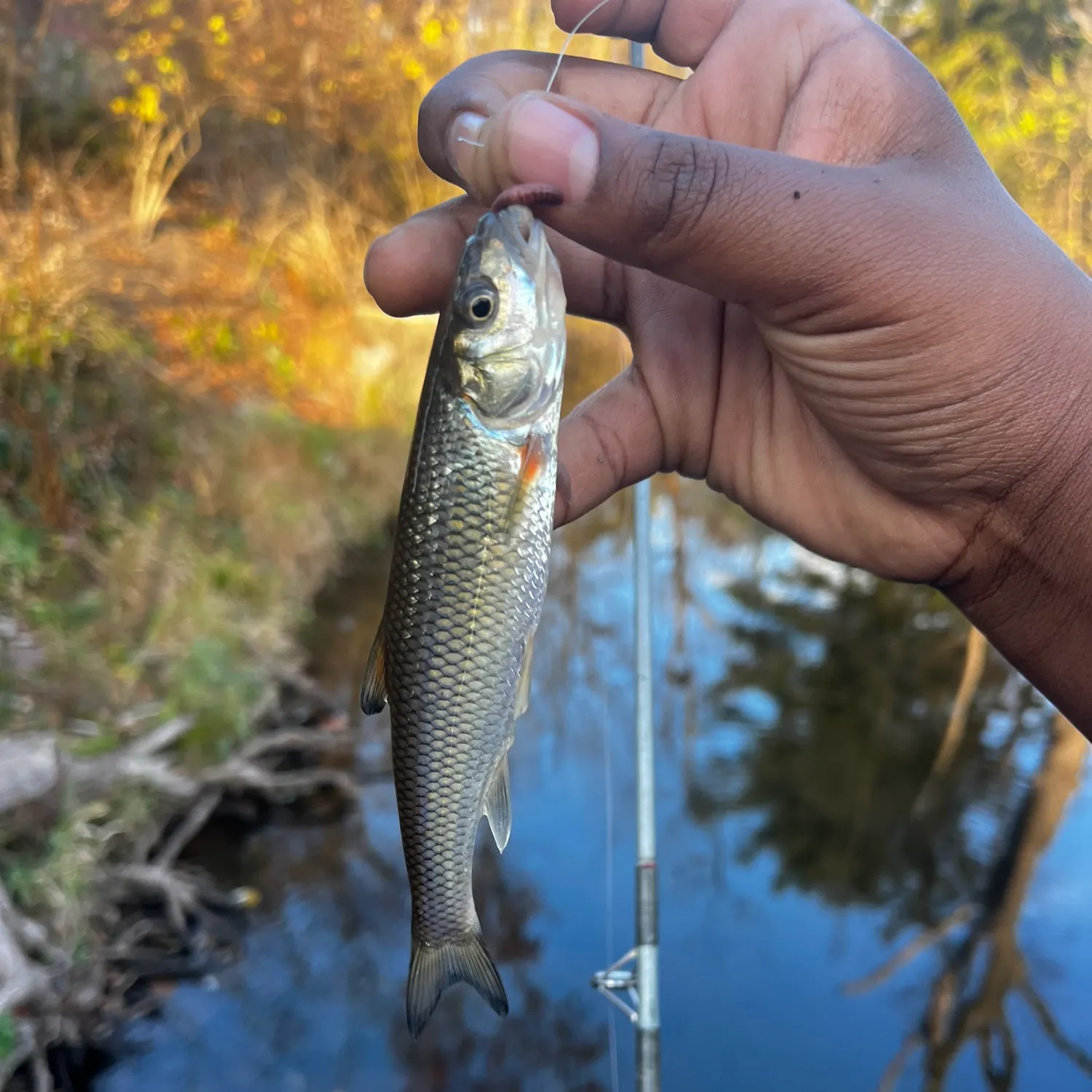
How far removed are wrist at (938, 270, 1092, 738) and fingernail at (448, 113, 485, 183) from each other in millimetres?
1170

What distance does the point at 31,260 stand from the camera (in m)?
6.59

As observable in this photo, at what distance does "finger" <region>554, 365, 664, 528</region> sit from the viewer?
2365 millimetres

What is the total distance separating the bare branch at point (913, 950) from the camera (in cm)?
487

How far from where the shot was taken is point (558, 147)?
1.49m

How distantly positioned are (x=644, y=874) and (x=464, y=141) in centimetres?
255

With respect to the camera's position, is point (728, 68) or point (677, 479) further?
point (677, 479)

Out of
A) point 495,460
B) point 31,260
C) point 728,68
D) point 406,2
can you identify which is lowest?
point 495,460

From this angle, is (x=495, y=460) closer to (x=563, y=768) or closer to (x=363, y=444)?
(x=563, y=768)

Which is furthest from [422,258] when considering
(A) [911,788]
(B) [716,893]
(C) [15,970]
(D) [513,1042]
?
(A) [911,788]

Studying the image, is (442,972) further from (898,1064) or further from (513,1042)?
(898,1064)

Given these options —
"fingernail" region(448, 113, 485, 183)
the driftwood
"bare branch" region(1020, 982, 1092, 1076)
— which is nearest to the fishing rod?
"fingernail" region(448, 113, 485, 183)

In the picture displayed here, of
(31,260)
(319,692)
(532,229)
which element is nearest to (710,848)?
(319,692)

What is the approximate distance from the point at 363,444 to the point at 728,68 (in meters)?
7.58

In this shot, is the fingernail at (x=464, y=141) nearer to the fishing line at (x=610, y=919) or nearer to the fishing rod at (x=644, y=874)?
the fishing rod at (x=644, y=874)
